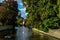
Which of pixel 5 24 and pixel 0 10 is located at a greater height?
pixel 0 10

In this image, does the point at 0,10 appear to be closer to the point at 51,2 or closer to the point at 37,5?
the point at 37,5

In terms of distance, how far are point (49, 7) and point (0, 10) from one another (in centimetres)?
1817

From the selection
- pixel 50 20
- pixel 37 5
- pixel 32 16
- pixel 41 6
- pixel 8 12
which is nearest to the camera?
pixel 50 20

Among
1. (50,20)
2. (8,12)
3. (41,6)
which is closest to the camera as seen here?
(50,20)

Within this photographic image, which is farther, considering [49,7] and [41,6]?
[41,6]

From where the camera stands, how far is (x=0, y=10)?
178ft

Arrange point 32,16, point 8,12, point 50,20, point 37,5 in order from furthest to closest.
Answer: point 8,12, point 32,16, point 37,5, point 50,20

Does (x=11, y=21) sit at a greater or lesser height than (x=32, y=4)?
lesser

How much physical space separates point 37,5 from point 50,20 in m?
10.0

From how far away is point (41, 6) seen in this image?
142 feet

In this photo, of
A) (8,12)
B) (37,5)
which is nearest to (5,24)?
(8,12)

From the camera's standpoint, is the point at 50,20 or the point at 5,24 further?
the point at 5,24

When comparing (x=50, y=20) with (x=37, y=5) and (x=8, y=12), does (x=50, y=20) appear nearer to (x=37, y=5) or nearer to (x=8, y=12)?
(x=37, y=5)

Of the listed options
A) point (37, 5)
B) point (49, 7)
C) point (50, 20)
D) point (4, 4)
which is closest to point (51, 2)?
point (49, 7)
